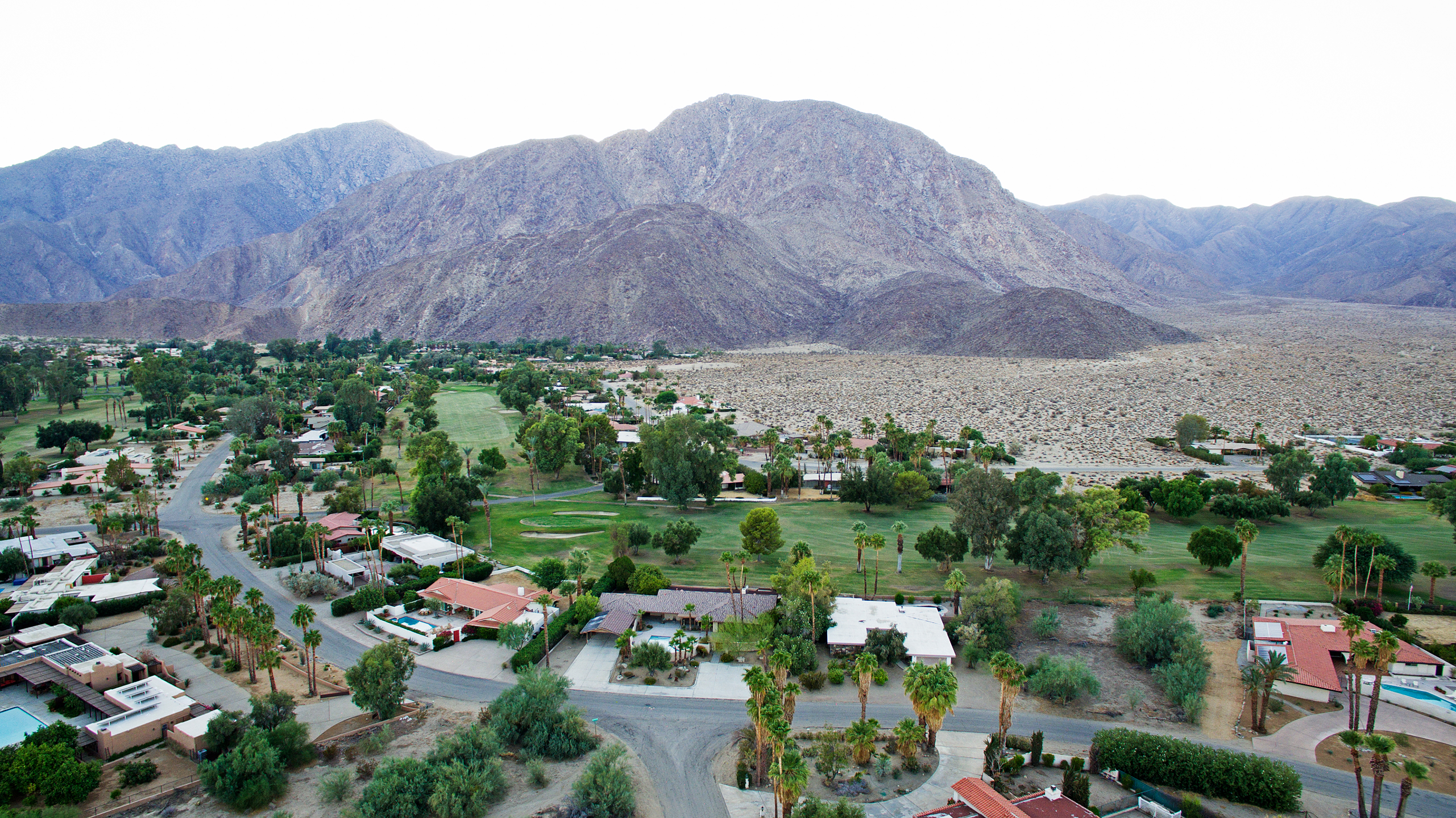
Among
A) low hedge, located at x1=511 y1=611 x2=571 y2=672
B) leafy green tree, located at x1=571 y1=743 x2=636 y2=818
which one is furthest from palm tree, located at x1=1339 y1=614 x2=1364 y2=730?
low hedge, located at x1=511 y1=611 x2=571 y2=672

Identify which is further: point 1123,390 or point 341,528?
point 1123,390

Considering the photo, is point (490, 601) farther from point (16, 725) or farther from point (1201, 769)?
point (1201, 769)

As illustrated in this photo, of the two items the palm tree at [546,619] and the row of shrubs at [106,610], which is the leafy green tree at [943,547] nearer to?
the palm tree at [546,619]

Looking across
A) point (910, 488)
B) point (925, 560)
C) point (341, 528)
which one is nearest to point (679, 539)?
point (925, 560)

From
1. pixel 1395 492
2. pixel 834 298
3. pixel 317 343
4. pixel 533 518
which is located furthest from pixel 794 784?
pixel 834 298

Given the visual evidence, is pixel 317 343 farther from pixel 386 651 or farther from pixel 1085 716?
pixel 1085 716

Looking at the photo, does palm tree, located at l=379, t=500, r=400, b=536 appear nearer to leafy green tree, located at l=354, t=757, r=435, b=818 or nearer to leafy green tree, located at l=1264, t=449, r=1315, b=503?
leafy green tree, located at l=354, t=757, r=435, b=818
